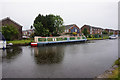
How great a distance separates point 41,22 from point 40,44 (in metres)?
12.5

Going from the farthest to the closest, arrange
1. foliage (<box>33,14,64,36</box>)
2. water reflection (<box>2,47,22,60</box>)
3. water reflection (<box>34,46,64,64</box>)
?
foliage (<box>33,14,64,36</box>), water reflection (<box>2,47,22,60</box>), water reflection (<box>34,46,64,64</box>)

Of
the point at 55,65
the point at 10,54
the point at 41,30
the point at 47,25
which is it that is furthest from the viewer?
the point at 47,25

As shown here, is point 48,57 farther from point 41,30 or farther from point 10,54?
point 41,30

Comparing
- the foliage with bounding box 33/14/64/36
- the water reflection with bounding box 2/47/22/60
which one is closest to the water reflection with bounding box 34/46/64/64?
the water reflection with bounding box 2/47/22/60

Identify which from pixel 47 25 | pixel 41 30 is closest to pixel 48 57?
pixel 41 30

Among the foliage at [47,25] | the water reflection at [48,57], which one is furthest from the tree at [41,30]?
the water reflection at [48,57]

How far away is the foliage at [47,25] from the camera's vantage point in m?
28.0

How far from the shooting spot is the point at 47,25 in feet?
98.3

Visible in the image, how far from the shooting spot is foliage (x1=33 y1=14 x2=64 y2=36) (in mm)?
28000

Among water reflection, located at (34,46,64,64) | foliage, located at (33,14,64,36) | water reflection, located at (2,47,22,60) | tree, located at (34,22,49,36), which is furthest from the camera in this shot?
foliage, located at (33,14,64,36)

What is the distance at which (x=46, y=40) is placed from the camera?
819 inches

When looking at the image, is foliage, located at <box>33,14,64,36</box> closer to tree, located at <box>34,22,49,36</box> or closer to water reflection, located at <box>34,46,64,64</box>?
tree, located at <box>34,22,49,36</box>

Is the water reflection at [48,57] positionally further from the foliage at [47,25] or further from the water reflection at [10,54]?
the foliage at [47,25]

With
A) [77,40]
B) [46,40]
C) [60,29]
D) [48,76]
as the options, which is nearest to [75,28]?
[60,29]
